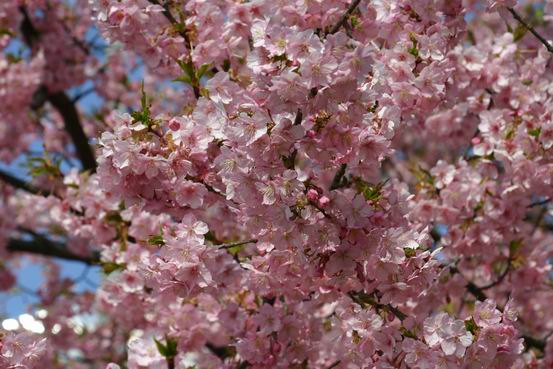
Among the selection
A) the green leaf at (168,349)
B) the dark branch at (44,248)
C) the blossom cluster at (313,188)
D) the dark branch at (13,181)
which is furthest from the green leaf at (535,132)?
the dark branch at (44,248)

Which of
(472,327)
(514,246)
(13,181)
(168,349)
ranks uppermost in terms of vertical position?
(472,327)

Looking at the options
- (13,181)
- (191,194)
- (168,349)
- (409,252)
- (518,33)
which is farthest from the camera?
(13,181)

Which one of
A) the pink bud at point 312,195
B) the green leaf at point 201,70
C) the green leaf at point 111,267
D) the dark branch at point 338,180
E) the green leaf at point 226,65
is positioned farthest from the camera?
the green leaf at point 111,267

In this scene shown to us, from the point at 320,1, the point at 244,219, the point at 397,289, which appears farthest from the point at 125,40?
the point at 397,289

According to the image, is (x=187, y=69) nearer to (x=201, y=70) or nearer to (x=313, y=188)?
(x=201, y=70)

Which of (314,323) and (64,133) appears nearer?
(314,323)

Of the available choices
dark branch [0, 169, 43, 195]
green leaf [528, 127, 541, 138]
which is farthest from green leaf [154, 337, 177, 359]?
dark branch [0, 169, 43, 195]

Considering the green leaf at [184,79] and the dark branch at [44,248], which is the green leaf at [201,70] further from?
the dark branch at [44,248]

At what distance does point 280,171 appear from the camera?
279 cm

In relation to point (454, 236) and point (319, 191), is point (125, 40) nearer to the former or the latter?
point (319, 191)

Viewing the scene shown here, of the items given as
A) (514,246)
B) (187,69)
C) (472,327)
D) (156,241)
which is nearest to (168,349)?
(156,241)

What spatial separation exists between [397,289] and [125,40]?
2.06 meters

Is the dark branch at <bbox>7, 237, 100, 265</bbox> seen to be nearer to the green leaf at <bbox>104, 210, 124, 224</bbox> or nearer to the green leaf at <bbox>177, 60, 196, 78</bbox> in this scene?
the green leaf at <bbox>104, 210, 124, 224</bbox>

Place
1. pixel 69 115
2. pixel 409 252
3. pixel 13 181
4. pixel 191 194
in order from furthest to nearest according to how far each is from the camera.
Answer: pixel 69 115
pixel 13 181
pixel 191 194
pixel 409 252
